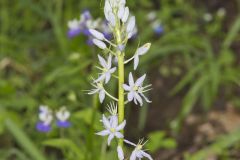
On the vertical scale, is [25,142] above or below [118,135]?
above

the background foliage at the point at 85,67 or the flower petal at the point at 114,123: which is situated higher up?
the background foliage at the point at 85,67

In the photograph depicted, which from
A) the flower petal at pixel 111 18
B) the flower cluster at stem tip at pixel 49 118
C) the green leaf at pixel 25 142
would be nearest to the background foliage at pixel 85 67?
the green leaf at pixel 25 142

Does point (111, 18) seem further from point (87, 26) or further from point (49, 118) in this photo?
point (87, 26)

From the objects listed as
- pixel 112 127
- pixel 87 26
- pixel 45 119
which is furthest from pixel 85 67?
pixel 112 127

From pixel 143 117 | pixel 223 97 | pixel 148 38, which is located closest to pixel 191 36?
pixel 148 38

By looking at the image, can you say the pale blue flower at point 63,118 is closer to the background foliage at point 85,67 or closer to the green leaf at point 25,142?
the background foliage at point 85,67

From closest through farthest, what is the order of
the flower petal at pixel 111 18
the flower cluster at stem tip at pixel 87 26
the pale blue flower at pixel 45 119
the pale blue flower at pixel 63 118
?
1. the flower petal at pixel 111 18
2. the pale blue flower at pixel 63 118
3. the pale blue flower at pixel 45 119
4. the flower cluster at stem tip at pixel 87 26

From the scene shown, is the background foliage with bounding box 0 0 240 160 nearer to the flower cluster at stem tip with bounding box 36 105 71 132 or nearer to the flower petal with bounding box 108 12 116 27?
the flower cluster at stem tip with bounding box 36 105 71 132

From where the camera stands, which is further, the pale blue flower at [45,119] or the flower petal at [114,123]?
the pale blue flower at [45,119]
